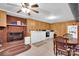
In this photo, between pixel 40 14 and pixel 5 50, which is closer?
pixel 5 50

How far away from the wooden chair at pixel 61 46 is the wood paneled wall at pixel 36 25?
297 mm

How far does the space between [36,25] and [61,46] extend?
0.62 meters

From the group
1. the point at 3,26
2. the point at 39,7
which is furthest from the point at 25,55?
the point at 39,7

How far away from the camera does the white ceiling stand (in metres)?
1.46

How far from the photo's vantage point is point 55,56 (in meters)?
1.57

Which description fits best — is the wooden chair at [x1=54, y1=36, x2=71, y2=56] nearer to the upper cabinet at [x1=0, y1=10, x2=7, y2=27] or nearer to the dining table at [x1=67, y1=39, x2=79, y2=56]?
the dining table at [x1=67, y1=39, x2=79, y2=56]

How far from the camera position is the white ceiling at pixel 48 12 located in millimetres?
1462

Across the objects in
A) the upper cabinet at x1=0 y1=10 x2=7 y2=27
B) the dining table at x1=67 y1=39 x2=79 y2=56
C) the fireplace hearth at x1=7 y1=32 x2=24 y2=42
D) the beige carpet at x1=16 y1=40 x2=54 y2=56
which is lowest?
the beige carpet at x1=16 y1=40 x2=54 y2=56

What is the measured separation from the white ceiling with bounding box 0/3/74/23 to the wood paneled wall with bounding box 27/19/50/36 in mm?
70

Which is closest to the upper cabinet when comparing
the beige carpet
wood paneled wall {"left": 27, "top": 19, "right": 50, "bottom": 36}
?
wood paneled wall {"left": 27, "top": 19, "right": 50, "bottom": 36}

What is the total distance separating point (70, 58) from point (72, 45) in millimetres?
233

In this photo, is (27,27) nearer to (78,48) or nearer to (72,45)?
(72,45)

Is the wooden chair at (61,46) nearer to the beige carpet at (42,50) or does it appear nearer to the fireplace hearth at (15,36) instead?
the beige carpet at (42,50)

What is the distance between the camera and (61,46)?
5.30ft
